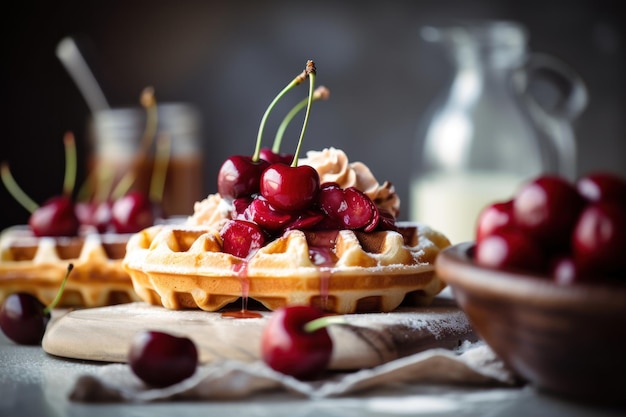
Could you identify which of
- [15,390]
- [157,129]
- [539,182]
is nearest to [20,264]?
[15,390]

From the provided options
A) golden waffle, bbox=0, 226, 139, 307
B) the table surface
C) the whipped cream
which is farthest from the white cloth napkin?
golden waffle, bbox=0, 226, 139, 307

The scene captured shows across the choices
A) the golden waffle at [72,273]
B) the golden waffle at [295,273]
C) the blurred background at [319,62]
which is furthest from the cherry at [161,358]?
the blurred background at [319,62]

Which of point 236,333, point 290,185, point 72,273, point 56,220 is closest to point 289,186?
point 290,185

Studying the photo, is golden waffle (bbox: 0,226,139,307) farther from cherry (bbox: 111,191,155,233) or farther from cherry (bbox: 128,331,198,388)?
cherry (bbox: 128,331,198,388)

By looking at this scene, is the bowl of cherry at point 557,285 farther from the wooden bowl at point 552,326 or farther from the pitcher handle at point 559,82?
the pitcher handle at point 559,82

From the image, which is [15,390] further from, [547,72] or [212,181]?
[212,181]

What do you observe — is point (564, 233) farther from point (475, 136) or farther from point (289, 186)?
point (475, 136)
